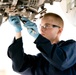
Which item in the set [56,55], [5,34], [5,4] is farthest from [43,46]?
[5,34]

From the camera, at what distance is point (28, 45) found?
2.00m

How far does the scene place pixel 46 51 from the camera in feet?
4.16

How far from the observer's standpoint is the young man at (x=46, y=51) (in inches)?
50.3

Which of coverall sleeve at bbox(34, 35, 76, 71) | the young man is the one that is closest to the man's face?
the young man

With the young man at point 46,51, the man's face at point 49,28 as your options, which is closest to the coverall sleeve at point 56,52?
the young man at point 46,51

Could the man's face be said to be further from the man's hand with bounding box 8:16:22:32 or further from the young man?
the man's hand with bounding box 8:16:22:32

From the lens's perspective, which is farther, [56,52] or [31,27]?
[31,27]

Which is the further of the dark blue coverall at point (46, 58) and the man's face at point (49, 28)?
the man's face at point (49, 28)

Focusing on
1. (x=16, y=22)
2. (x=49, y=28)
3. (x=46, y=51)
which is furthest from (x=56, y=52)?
(x=16, y=22)

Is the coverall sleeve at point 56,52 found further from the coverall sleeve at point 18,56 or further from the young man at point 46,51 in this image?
the coverall sleeve at point 18,56

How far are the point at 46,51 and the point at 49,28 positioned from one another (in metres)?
0.19

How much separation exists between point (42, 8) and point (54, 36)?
0.68 feet

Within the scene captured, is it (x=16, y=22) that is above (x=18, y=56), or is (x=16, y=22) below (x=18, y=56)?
above

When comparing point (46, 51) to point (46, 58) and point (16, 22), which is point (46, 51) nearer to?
point (46, 58)
